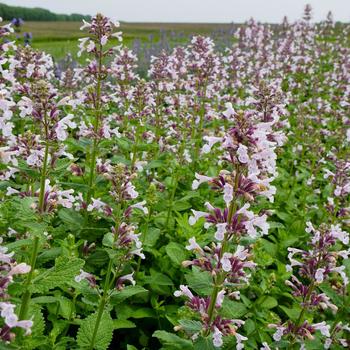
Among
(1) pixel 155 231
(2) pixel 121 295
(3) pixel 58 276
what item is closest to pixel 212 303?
(2) pixel 121 295

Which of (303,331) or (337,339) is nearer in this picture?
(303,331)

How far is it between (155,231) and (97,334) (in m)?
1.72

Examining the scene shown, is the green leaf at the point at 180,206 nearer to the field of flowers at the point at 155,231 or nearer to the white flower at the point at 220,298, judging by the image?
the field of flowers at the point at 155,231

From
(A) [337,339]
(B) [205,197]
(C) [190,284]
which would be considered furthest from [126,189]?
(B) [205,197]

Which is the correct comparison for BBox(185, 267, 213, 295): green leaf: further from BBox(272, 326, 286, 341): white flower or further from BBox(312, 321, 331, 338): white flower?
BBox(312, 321, 331, 338): white flower

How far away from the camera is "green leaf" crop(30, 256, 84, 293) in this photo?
3158mm

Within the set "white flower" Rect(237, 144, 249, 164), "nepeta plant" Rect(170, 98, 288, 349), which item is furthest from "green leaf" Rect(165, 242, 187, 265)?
"white flower" Rect(237, 144, 249, 164)

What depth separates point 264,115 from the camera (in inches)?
208

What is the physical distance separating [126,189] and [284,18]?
1632 cm

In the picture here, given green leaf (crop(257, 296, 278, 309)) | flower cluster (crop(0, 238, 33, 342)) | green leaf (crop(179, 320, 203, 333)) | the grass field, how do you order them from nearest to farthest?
flower cluster (crop(0, 238, 33, 342)) → green leaf (crop(179, 320, 203, 333)) → green leaf (crop(257, 296, 278, 309)) → the grass field

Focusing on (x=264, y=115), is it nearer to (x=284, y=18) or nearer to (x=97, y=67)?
(x=97, y=67)

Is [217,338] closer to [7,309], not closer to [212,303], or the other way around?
[212,303]

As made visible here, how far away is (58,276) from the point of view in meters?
3.23

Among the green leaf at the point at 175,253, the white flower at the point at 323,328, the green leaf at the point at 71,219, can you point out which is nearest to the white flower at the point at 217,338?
the white flower at the point at 323,328
